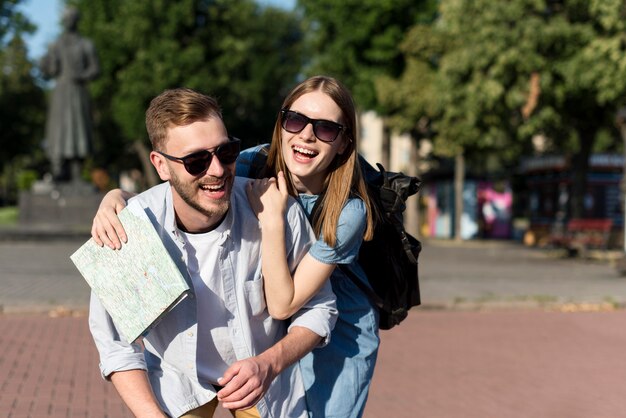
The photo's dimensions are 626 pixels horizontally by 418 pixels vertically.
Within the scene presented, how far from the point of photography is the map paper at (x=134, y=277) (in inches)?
100

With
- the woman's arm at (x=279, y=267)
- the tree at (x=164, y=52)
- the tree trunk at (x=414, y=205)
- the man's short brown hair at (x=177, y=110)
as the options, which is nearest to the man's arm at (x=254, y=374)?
the woman's arm at (x=279, y=267)

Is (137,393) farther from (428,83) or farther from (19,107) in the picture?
(19,107)

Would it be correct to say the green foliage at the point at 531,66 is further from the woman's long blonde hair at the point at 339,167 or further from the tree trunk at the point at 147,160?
the tree trunk at the point at 147,160

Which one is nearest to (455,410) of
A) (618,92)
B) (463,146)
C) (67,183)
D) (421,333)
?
(421,333)

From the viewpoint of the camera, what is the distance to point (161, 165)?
2773 millimetres

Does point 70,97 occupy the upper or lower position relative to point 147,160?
upper

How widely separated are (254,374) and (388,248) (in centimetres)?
85

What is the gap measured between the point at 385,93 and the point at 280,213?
34.6 metres

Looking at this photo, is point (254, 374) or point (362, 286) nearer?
point (254, 374)

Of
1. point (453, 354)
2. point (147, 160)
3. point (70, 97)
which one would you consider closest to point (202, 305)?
point (453, 354)

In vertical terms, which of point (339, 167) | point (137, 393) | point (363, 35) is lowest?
point (137, 393)

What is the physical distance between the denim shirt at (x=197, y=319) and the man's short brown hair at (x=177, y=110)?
0.66ft

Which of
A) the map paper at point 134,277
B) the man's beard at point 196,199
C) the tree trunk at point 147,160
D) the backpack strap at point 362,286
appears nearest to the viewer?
the map paper at point 134,277

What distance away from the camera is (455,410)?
22.5 feet
